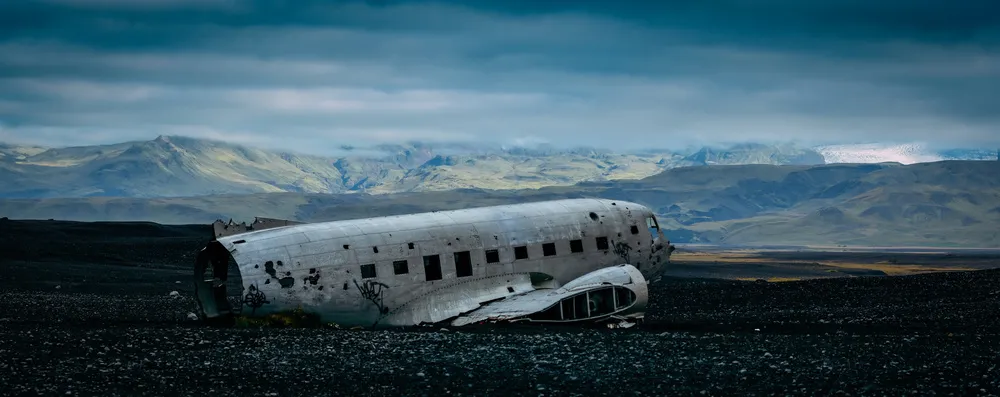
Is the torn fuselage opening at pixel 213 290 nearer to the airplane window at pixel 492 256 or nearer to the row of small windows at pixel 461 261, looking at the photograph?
the row of small windows at pixel 461 261

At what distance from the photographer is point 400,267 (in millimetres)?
38031

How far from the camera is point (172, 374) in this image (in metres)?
27.3

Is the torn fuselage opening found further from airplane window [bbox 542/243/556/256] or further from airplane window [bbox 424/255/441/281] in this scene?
airplane window [bbox 542/243/556/256]

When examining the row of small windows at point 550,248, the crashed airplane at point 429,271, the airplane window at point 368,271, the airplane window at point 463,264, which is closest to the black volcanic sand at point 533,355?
the crashed airplane at point 429,271

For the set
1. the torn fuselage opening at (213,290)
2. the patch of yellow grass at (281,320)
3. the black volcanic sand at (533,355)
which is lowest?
the black volcanic sand at (533,355)

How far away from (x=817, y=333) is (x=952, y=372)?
10026mm

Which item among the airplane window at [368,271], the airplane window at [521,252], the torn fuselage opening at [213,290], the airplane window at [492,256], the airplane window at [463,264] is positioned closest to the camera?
the airplane window at [368,271]

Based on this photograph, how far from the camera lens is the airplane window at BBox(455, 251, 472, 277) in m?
39.2

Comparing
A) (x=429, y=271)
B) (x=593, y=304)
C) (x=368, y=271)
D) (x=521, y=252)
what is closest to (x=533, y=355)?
(x=593, y=304)

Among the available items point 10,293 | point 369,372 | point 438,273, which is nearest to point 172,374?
point 369,372

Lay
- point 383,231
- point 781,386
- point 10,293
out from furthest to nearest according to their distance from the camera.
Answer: point 10,293
point 383,231
point 781,386

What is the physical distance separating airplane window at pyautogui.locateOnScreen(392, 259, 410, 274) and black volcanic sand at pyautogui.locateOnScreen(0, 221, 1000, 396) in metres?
2.14

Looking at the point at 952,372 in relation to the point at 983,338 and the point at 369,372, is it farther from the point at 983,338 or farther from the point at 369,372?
the point at 369,372

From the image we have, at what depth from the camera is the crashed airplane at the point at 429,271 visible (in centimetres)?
3650
